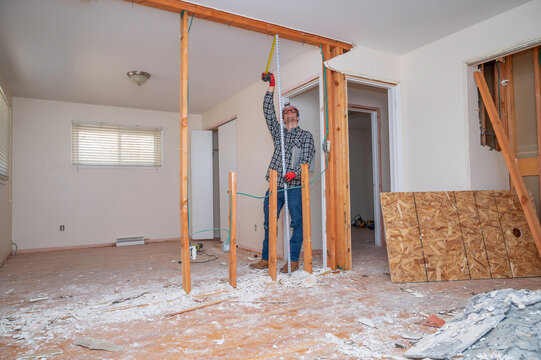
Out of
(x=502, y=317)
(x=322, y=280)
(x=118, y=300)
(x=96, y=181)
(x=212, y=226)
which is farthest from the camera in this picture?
(x=212, y=226)

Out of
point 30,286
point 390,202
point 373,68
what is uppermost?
point 373,68

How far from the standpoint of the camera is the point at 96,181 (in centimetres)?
567

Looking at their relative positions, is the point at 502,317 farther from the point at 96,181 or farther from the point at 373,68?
the point at 96,181

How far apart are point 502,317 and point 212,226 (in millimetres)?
5039

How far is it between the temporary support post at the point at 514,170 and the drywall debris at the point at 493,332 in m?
1.31

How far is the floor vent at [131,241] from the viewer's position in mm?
5659

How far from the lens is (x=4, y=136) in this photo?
4.55 meters

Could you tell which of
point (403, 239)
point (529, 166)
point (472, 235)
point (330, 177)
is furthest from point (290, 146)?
point (529, 166)

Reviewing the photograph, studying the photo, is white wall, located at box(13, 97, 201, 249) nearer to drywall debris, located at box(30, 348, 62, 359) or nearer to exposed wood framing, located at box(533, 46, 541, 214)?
drywall debris, located at box(30, 348, 62, 359)

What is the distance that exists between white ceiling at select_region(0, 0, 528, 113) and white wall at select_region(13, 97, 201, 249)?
812mm

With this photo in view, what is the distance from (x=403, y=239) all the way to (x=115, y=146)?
15.9ft

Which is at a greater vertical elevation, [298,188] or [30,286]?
[298,188]

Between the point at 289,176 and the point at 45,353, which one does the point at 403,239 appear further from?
the point at 45,353

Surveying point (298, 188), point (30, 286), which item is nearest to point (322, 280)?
point (298, 188)
